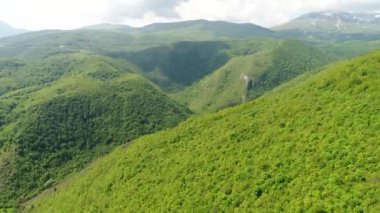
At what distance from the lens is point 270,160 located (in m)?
70.5

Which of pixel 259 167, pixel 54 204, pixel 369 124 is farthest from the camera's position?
pixel 54 204

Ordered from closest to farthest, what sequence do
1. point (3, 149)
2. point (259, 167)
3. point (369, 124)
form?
1. point (369, 124)
2. point (259, 167)
3. point (3, 149)

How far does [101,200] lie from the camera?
338 feet

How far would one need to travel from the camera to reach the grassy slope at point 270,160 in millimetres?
56562

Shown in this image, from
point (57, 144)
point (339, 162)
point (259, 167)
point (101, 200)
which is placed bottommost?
point (57, 144)

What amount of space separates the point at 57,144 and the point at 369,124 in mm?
160034

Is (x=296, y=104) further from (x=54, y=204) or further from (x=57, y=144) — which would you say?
(x=57, y=144)

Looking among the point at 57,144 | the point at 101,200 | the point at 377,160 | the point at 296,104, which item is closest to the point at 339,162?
the point at 377,160

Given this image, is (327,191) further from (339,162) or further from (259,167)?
(259,167)

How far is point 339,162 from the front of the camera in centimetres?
5912

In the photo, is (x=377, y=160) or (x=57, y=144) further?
(x=57, y=144)

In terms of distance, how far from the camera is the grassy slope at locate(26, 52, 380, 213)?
56.6 metres

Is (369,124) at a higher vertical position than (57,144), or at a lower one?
higher

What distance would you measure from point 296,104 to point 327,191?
112 ft
